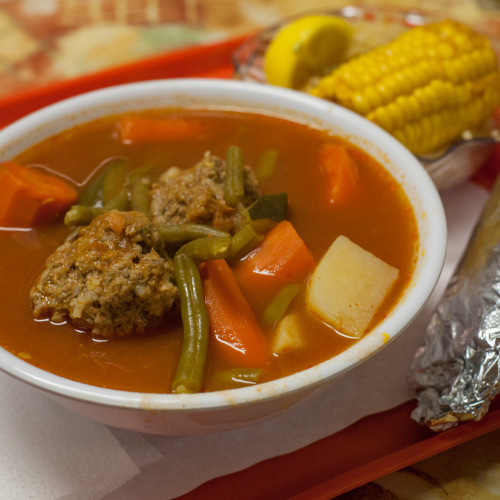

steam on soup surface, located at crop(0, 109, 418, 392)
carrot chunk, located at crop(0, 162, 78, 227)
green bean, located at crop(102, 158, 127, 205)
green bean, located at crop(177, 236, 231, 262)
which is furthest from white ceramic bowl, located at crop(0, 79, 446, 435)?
green bean, located at crop(177, 236, 231, 262)

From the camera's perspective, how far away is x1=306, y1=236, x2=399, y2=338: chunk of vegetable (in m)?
1.87

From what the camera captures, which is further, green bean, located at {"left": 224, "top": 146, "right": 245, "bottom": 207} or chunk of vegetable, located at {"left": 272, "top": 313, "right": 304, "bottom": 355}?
green bean, located at {"left": 224, "top": 146, "right": 245, "bottom": 207}

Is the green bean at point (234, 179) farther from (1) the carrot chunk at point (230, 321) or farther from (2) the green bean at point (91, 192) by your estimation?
(2) the green bean at point (91, 192)

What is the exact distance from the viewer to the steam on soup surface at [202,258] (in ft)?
5.86

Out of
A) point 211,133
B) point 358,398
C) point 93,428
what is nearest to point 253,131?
point 211,133

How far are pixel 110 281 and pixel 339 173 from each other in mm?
1009

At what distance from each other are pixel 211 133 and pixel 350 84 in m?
0.73

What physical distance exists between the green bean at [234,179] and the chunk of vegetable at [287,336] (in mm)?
458

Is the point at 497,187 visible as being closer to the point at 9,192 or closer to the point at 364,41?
the point at 364,41

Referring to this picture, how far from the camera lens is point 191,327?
1.79 meters

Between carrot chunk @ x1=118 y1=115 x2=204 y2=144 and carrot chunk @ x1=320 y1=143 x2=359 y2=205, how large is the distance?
0.55m

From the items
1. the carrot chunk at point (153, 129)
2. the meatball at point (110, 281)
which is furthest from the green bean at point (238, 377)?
the carrot chunk at point (153, 129)

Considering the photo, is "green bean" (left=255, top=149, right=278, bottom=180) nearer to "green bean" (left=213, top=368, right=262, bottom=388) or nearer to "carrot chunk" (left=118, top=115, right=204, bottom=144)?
"carrot chunk" (left=118, top=115, right=204, bottom=144)

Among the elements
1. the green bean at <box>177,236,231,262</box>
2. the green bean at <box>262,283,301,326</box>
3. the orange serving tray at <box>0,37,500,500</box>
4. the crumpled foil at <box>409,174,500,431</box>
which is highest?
the green bean at <box>177,236,231,262</box>
